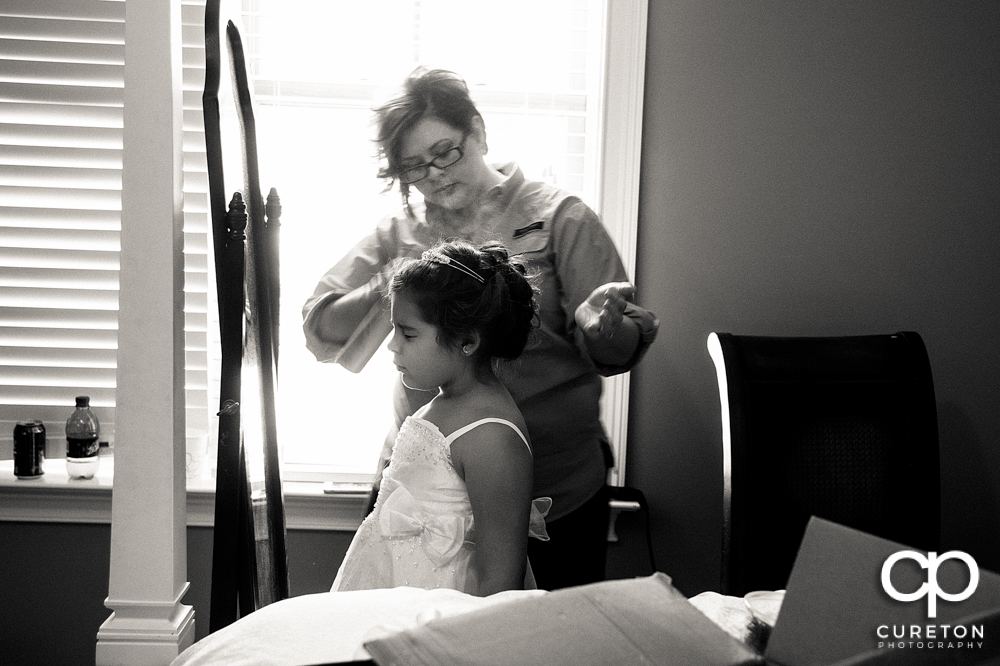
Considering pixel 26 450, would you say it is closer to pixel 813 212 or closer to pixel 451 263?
pixel 451 263

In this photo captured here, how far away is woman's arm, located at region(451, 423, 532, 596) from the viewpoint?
1.25m

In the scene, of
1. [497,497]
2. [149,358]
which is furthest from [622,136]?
[149,358]

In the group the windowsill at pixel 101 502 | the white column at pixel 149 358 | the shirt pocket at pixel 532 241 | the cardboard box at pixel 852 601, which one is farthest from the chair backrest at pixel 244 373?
the cardboard box at pixel 852 601

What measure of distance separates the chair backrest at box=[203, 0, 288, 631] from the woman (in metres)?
0.23

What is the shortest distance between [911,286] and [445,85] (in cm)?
138

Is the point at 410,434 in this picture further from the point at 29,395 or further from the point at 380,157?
the point at 29,395

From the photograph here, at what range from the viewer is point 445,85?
1.48 m

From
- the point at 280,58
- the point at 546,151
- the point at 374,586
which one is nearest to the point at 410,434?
the point at 374,586

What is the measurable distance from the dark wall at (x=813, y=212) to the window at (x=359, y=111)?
0.21m

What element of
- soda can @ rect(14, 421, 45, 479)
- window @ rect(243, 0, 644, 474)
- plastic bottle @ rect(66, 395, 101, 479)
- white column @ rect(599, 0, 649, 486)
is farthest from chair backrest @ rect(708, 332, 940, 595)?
soda can @ rect(14, 421, 45, 479)

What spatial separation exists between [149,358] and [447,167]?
0.61m

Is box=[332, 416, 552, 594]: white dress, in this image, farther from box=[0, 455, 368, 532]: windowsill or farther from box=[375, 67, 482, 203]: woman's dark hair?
box=[0, 455, 368, 532]: windowsill

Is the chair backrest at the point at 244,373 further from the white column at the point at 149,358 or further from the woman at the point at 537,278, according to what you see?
the woman at the point at 537,278

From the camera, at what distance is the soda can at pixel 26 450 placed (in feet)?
6.89
